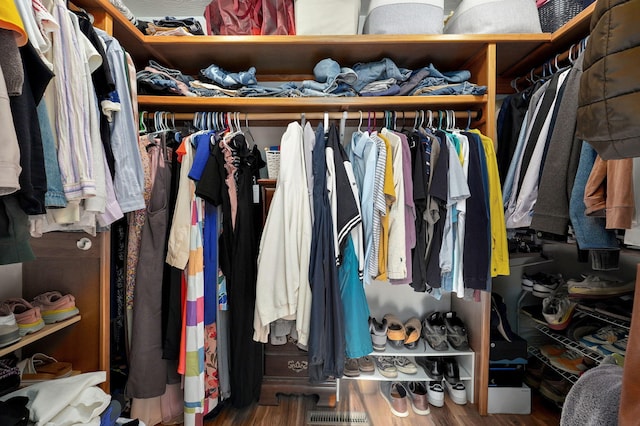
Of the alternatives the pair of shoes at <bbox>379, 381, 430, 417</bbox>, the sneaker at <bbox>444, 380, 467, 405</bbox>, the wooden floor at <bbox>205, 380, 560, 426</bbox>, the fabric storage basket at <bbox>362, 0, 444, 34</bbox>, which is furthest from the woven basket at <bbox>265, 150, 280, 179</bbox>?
the sneaker at <bbox>444, 380, 467, 405</bbox>

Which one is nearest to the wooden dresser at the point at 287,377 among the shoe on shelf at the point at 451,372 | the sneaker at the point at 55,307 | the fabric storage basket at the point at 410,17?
the shoe on shelf at the point at 451,372

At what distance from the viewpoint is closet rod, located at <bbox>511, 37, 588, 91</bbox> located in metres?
1.35

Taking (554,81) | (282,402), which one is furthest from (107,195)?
(554,81)

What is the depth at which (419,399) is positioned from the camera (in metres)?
1.63

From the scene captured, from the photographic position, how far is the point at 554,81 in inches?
51.3

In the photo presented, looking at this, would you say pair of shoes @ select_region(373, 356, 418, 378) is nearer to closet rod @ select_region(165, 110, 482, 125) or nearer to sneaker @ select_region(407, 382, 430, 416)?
sneaker @ select_region(407, 382, 430, 416)

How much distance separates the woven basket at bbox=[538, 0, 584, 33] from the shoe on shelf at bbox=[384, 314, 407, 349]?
1.70 m

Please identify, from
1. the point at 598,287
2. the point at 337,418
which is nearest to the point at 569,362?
the point at 598,287

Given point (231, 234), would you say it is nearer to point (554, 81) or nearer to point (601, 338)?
point (554, 81)

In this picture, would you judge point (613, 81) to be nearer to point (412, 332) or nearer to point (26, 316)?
point (412, 332)

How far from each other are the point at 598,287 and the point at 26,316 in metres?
2.19

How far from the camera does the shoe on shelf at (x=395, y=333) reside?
1.74 metres

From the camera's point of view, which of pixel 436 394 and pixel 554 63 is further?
pixel 436 394

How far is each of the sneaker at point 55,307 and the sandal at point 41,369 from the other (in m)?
0.19
